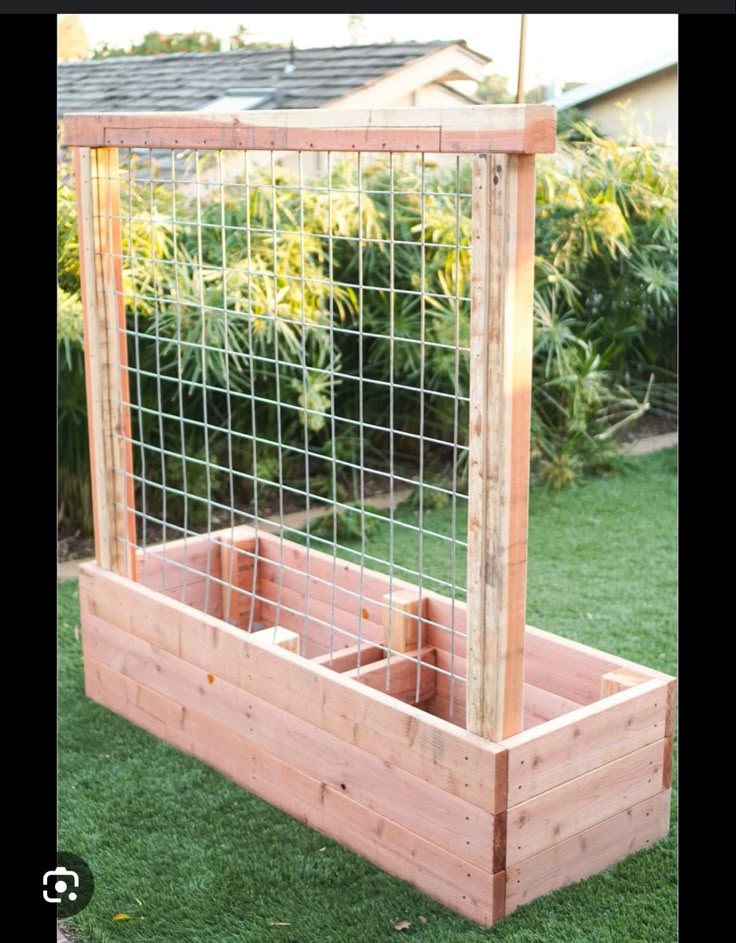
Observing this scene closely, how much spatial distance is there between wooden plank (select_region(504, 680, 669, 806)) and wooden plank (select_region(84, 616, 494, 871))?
123 mm

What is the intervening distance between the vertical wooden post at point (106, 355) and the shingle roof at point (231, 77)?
4.28m

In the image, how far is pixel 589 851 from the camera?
252cm

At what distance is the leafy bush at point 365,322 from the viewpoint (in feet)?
15.6

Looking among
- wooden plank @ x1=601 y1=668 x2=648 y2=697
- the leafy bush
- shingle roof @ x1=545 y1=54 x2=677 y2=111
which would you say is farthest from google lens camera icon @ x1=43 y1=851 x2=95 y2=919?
shingle roof @ x1=545 y1=54 x2=677 y2=111

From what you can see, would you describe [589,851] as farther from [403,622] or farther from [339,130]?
[339,130]

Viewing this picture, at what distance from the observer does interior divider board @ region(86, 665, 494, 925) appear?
2404 mm

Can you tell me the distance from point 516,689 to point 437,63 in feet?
19.7

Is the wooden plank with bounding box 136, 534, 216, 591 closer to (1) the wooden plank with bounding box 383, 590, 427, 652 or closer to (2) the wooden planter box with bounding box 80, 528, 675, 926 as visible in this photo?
(2) the wooden planter box with bounding box 80, 528, 675, 926

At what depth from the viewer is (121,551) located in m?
3.41

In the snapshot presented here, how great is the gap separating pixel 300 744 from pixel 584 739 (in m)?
0.68

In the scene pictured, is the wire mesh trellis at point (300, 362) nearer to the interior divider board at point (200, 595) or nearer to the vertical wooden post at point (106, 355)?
the interior divider board at point (200, 595)

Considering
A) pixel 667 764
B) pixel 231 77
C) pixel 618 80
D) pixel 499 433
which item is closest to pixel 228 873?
pixel 667 764

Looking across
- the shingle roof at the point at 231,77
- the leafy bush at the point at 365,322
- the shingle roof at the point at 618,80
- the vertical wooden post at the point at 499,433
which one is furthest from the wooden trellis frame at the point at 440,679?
the shingle roof at the point at 618,80

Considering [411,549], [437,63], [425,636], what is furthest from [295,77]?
[425,636]
